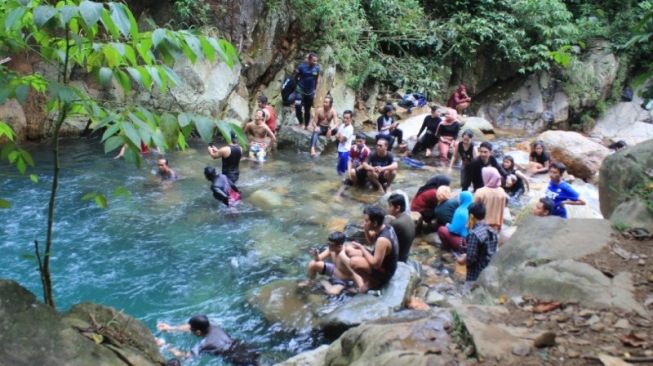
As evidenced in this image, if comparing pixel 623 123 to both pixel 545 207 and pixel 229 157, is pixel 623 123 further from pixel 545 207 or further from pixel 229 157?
pixel 229 157

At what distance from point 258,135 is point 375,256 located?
6.30 m

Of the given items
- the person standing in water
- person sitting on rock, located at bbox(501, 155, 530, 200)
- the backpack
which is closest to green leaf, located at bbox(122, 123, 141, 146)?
the person standing in water

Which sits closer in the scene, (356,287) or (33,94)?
(356,287)

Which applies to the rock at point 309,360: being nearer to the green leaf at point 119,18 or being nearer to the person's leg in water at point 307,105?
the green leaf at point 119,18

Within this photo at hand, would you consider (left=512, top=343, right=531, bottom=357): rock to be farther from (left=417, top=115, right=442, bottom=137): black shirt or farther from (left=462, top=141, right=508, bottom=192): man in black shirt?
(left=417, top=115, right=442, bottom=137): black shirt

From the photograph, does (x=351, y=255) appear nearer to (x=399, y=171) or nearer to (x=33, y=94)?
(x=399, y=171)

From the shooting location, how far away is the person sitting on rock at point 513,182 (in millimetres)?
10023

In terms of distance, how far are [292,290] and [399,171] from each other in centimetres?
620

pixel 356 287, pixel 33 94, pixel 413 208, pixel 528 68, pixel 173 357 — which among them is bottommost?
pixel 173 357

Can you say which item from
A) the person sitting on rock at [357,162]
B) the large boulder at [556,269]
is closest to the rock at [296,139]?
the person sitting on rock at [357,162]

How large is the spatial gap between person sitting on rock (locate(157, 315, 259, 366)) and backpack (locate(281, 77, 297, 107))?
9.09 metres

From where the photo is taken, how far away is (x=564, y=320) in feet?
12.5

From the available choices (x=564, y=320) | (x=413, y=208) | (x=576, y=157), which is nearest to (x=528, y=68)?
(x=576, y=157)

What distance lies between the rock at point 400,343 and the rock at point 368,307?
1.27m
